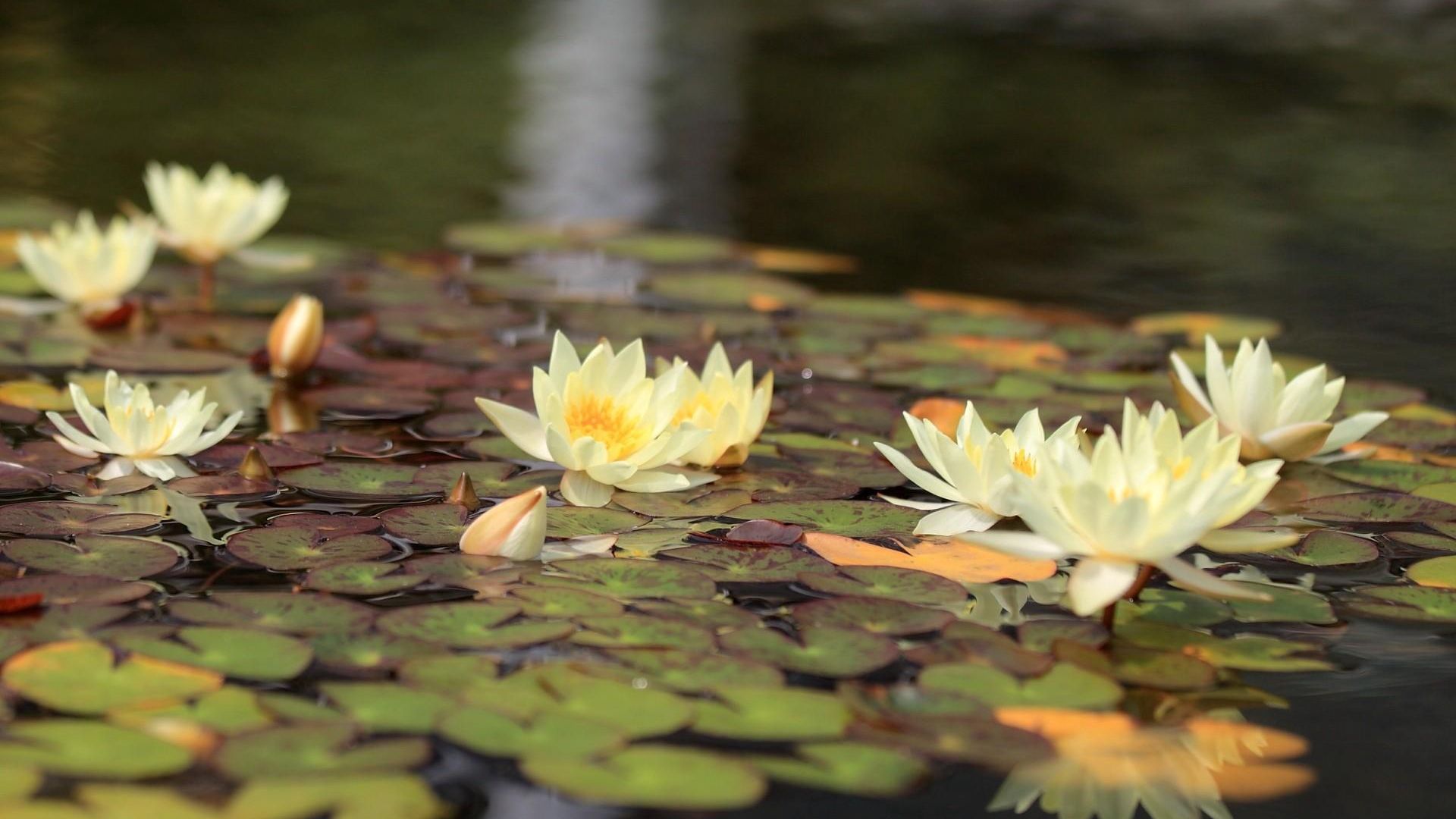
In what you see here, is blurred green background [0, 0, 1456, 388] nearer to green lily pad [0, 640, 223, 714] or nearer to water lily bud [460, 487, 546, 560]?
water lily bud [460, 487, 546, 560]

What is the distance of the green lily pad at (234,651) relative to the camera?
1.28m

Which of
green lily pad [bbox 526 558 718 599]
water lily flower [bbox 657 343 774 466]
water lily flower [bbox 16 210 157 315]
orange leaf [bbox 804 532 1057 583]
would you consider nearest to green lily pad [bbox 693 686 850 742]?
green lily pad [bbox 526 558 718 599]

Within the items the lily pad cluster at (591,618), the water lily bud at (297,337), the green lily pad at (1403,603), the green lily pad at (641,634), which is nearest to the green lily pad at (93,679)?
the lily pad cluster at (591,618)

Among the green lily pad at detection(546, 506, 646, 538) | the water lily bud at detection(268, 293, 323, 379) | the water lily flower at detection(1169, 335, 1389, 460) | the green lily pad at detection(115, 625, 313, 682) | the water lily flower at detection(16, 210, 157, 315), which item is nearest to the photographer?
the green lily pad at detection(115, 625, 313, 682)

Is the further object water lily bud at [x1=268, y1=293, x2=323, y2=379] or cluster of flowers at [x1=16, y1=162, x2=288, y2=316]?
cluster of flowers at [x1=16, y1=162, x2=288, y2=316]

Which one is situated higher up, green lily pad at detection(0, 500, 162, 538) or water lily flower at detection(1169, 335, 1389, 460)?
water lily flower at detection(1169, 335, 1389, 460)

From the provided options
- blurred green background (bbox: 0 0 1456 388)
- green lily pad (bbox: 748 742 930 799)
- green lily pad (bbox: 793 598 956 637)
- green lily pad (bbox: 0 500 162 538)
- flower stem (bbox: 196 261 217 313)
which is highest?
blurred green background (bbox: 0 0 1456 388)

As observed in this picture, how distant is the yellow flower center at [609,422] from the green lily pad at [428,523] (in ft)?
0.60

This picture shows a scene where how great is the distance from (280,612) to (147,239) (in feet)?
4.31

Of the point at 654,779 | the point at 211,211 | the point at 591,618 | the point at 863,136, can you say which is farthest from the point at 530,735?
the point at 863,136

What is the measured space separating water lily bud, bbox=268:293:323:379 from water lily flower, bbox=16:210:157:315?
398 millimetres

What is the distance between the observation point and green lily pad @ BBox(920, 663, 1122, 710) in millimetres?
1295

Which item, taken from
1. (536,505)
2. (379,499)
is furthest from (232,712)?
(379,499)

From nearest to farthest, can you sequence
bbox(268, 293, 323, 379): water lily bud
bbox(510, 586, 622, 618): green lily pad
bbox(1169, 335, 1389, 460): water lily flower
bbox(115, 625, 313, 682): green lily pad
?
bbox(115, 625, 313, 682): green lily pad, bbox(510, 586, 622, 618): green lily pad, bbox(1169, 335, 1389, 460): water lily flower, bbox(268, 293, 323, 379): water lily bud
